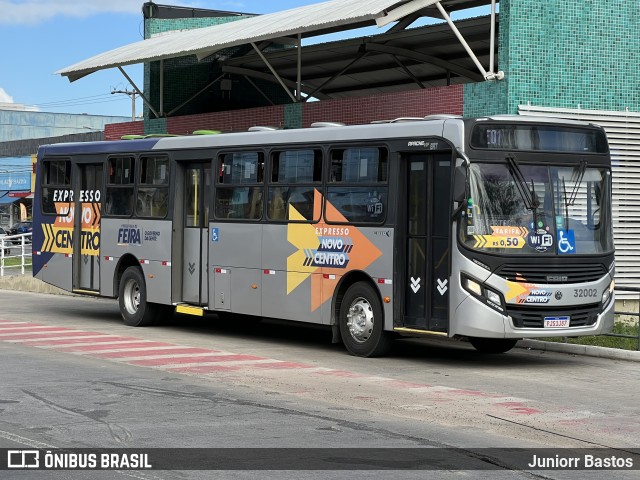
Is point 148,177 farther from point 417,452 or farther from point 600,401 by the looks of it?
point 417,452

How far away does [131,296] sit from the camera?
22.2 m

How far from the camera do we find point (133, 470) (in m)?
8.83

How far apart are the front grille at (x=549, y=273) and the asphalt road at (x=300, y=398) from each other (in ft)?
3.94

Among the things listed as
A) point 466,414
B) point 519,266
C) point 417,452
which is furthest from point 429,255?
point 417,452

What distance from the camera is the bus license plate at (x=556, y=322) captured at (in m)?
15.6

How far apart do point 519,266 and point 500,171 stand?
1.25 m

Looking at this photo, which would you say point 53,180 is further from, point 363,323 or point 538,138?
point 538,138

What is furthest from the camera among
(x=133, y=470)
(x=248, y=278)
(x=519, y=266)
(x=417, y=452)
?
(x=248, y=278)

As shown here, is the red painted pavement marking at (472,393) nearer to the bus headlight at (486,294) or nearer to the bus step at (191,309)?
the bus headlight at (486,294)

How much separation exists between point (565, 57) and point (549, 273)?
7.73 m

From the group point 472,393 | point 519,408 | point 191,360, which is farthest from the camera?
point 191,360

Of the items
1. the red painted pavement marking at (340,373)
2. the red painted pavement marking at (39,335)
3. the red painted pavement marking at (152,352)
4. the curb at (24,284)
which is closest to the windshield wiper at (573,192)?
the red painted pavement marking at (340,373)

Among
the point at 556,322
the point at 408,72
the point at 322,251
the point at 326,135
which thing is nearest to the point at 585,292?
the point at 556,322

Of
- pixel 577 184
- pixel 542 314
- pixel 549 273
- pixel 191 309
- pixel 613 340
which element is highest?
pixel 577 184
